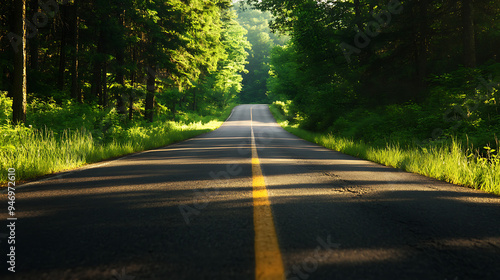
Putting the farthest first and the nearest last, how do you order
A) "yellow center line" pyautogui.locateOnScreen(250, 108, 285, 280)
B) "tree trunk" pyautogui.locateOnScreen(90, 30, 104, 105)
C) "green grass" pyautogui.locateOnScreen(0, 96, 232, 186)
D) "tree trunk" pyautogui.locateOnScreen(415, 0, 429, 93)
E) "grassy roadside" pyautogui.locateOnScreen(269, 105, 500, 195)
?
"tree trunk" pyautogui.locateOnScreen(90, 30, 104, 105), "tree trunk" pyautogui.locateOnScreen(415, 0, 429, 93), "green grass" pyautogui.locateOnScreen(0, 96, 232, 186), "grassy roadside" pyautogui.locateOnScreen(269, 105, 500, 195), "yellow center line" pyautogui.locateOnScreen(250, 108, 285, 280)

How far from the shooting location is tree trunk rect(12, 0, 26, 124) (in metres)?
8.73

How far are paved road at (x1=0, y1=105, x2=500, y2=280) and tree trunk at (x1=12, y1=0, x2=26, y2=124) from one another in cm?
561

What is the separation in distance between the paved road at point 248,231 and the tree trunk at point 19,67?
561 centimetres

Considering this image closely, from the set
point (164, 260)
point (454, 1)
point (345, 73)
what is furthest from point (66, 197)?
point (345, 73)

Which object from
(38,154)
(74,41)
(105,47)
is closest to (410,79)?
(105,47)

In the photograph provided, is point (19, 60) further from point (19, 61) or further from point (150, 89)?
point (150, 89)

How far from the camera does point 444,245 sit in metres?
2.41

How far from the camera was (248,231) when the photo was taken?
2.67m

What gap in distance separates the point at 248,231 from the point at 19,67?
31.9 ft

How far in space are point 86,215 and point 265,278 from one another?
223 centimetres

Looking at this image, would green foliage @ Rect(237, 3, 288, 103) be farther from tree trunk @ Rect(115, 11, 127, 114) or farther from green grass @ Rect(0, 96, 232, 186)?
green grass @ Rect(0, 96, 232, 186)

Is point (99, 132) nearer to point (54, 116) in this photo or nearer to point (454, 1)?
point (54, 116)

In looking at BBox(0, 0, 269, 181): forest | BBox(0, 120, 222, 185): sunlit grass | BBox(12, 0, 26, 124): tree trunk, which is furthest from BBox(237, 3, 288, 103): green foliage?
BBox(0, 120, 222, 185): sunlit grass

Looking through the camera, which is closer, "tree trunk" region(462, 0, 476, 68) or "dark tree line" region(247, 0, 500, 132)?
"tree trunk" region(462, 0, 476, 68)
